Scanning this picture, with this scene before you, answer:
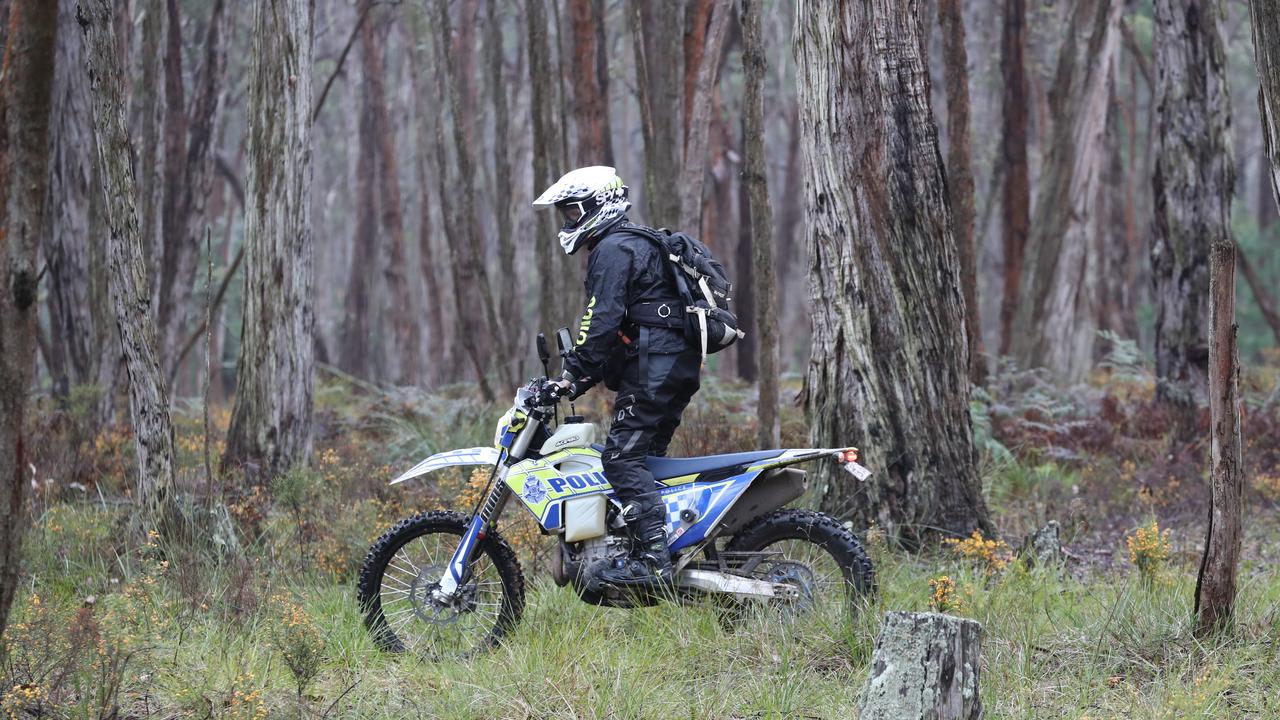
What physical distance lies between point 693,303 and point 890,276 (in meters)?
1.73

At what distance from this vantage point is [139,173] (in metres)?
13.7

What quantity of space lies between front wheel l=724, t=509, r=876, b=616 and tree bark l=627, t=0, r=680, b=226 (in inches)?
187

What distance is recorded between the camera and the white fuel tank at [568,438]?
606 centimetres

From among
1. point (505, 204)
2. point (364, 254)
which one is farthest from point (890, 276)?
point (364, 254)

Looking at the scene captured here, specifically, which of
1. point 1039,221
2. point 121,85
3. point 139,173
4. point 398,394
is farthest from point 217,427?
point 1039,221

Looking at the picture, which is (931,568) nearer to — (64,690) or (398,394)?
(64,690)

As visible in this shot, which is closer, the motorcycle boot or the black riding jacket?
the black riding jacket

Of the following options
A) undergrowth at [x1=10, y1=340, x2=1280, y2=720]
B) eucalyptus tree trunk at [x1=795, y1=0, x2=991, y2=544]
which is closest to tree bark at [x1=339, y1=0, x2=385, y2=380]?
undergrowth at [x1=10, y1=340, x2=1280, y2=720]

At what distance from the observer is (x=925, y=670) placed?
4.41 meters

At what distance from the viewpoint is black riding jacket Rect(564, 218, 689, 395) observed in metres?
5.78

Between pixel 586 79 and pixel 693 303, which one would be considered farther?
pixel 586 79

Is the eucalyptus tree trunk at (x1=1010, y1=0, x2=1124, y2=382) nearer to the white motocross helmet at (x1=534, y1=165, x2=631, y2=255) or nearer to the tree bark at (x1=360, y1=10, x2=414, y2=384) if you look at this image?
the white motocross helmet at (x1=534, y1=165, x2=631, y2=255)

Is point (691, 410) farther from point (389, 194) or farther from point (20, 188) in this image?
point (389, 194)

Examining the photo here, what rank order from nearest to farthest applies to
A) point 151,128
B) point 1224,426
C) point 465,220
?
point 1224,426, point 151,128, point 465,220
